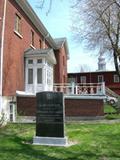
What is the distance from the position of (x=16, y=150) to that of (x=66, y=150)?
5.42ft

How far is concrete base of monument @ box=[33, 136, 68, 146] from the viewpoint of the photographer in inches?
499

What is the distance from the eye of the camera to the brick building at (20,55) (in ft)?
68.4

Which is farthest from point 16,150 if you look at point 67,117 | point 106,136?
point 67,117

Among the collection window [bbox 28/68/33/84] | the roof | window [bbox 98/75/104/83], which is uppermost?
the roof

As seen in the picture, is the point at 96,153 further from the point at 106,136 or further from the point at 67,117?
the point at 67,117

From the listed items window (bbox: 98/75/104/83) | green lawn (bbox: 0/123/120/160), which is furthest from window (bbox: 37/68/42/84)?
window (bbox: 98/75/104/83)

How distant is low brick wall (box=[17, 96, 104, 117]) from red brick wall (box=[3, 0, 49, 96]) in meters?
1.16

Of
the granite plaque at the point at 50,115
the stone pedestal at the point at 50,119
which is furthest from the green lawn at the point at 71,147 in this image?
the granite plaque at the point at 50,115

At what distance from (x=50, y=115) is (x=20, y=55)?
484 inches

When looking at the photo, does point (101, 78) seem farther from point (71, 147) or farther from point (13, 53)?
point (71, 147)

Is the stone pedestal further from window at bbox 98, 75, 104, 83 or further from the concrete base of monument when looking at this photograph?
window at bbox 98, 75, 104, 83

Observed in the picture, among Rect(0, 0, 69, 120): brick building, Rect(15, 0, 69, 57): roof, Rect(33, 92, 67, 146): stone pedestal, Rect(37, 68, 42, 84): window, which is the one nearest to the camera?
Rect(33, 92, 67, 146): stone pedestal

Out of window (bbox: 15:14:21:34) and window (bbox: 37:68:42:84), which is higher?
window (bbox: 15:14:21:34)

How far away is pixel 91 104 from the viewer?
23938 mm
